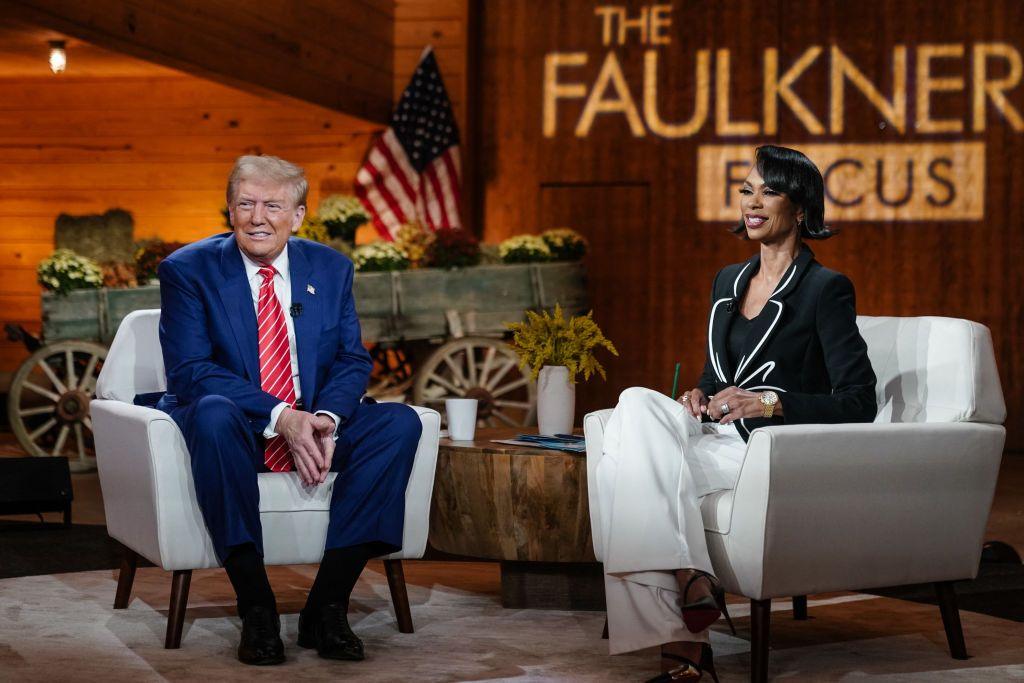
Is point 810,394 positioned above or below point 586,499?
above

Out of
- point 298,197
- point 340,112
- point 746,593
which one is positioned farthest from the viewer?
point 340,112

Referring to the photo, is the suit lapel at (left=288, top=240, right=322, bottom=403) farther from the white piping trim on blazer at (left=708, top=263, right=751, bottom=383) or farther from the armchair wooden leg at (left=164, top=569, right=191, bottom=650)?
the white piping trim on blazer at (left=708, top=263, right=751, bottom=383)

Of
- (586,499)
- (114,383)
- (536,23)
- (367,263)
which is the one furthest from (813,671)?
(536,23)

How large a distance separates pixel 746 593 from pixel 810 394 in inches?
19.9

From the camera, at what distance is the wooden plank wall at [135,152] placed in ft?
27.9

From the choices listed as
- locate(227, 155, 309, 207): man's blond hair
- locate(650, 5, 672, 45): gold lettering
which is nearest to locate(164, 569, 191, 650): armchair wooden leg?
locate(227, 155, 309, 207): man's blond hair

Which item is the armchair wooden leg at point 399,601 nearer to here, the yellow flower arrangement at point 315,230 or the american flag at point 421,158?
the yellow flower arrangement at point 315,230

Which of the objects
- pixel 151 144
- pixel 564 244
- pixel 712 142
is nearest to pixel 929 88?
pixel 712 142

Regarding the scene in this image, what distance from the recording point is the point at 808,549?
9.12ft

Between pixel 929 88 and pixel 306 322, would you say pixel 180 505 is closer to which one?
pixel 306 322

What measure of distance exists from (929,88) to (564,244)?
2.79 m

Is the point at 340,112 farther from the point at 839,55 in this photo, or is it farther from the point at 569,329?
the point at 569,329

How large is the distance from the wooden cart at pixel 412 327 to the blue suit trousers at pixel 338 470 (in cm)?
343

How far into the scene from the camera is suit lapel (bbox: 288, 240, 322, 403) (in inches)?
127
